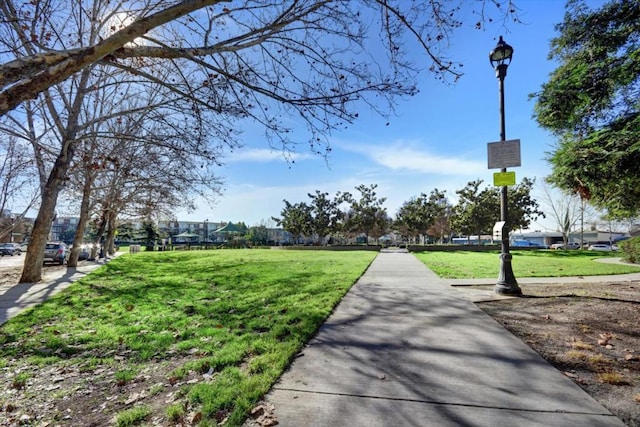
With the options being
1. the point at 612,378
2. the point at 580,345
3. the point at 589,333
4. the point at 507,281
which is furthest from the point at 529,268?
the point at 612,378

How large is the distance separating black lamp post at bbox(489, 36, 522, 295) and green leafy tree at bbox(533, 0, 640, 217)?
1276mm

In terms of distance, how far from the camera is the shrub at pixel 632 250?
15.4 meters

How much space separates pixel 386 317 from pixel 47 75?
5622mm

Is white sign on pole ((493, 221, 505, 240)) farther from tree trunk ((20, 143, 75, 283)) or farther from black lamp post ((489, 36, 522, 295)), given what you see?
tree trunk ((20, 143, 75, 283))

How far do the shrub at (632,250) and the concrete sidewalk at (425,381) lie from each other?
15805 millimetres

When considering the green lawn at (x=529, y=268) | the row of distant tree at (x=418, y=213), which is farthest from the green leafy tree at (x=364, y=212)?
the green lawn at (x=529, y=268)

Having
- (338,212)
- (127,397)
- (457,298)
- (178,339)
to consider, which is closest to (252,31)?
(178,339)

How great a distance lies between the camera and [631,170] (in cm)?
669

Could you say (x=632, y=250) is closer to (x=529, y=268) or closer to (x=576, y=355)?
(x=529, y=268)

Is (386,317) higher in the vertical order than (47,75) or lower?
lower

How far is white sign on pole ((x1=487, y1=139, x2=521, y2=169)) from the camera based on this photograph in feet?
25.1

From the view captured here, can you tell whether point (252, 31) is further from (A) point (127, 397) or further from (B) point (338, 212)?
(B) point (338, 212)

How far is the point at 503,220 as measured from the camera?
7910 millimetres

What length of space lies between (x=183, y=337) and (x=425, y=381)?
3.40 meters
